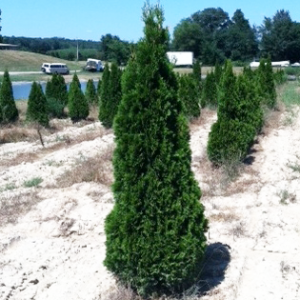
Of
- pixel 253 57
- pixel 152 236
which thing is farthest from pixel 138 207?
pixel 253 57

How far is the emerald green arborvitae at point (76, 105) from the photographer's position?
20547mm

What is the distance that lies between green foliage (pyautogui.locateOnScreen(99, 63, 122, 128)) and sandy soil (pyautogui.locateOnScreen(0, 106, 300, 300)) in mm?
A: 6586

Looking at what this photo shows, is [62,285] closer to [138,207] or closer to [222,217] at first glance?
[138,207]

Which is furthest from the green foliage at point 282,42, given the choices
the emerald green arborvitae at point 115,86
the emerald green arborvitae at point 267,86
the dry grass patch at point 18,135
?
the dry grass patch at point 18,135

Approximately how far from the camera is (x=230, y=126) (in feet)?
35.2

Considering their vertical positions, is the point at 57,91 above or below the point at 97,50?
below

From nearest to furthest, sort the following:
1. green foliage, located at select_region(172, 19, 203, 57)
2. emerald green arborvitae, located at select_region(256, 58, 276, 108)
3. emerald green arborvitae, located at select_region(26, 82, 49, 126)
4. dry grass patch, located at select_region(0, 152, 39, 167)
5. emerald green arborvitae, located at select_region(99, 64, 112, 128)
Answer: dry grass patch, located at select_region(0, 152, 39, 167), emerald green arborvitae, located at select_region(99, 64, 112, 128), emerald green arborvitae, located at select_region(26, 82, 49, 126), emerald green arborvitae, located at select_region(256, 58, 276, 108), green foliage, located at select_region(172, 19, 203, 57)

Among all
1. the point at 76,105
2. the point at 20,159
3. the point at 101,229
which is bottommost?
the point at 20,159

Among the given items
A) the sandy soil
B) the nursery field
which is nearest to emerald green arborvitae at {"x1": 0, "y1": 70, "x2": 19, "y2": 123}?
the nursery field

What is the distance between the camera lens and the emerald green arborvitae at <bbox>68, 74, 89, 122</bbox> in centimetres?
2055

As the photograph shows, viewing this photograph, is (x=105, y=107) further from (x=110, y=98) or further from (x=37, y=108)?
(x=37, y=108)

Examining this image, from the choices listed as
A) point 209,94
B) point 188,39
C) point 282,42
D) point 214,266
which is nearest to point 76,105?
point 209,94

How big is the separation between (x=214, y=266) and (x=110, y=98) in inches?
534

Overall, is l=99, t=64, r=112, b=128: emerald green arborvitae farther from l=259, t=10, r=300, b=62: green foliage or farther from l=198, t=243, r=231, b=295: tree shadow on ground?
l=259, t=10, r=300, b=62: green foliage
